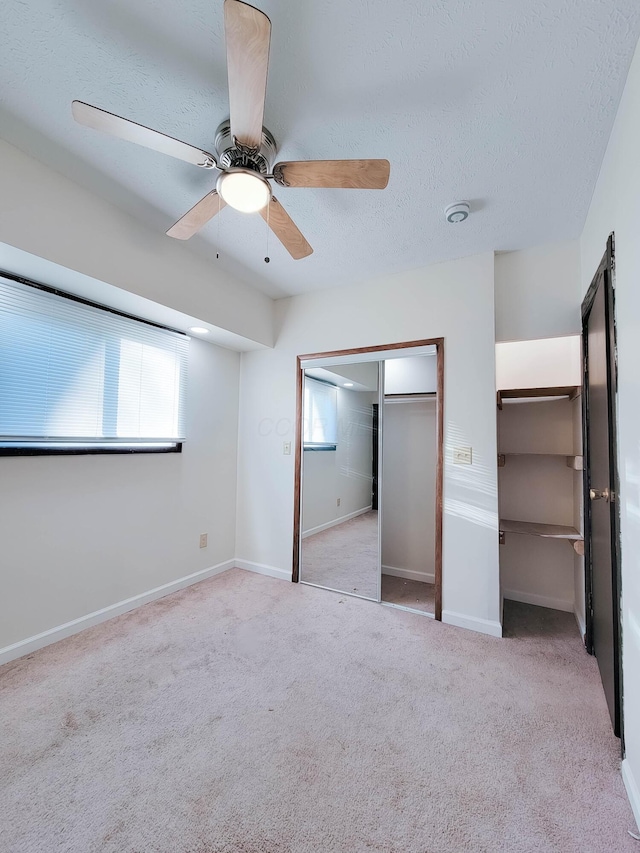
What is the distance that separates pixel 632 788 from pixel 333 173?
248 cm

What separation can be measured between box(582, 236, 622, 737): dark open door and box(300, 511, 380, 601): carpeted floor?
1.38 m

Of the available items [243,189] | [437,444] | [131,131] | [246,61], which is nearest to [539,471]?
[437,444]

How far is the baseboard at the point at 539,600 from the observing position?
2.71 metres

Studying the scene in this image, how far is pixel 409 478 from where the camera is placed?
3180 mm

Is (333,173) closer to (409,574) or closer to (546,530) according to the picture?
(546,530)

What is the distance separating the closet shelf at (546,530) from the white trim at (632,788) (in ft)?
3.66

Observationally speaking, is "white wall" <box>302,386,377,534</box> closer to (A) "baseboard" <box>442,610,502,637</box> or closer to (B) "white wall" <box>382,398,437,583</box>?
(B) "white wall" <box>382,398,437,583</box>

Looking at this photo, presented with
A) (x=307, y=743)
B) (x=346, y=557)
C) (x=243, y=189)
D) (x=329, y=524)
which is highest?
(x=243, y=189)

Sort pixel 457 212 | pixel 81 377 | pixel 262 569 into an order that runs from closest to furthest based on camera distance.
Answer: pixel 457 212 < pixel 81 377 < pixel 262 569

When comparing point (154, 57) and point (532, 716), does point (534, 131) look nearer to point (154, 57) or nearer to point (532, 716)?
point (154, 57)

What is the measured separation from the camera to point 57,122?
1579 mm

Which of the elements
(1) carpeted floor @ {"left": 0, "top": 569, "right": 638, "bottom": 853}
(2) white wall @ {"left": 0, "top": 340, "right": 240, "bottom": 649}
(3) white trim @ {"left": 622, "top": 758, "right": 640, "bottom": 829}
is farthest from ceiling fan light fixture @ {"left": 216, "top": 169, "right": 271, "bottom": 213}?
(3) white trim @ {"left": 622, "top": 758, "right": 640, "bottom": 829}

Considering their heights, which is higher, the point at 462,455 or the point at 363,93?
the point at 363,93

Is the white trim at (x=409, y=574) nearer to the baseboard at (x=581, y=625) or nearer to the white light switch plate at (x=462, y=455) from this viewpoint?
the baseboard at (x=581, y=625)
